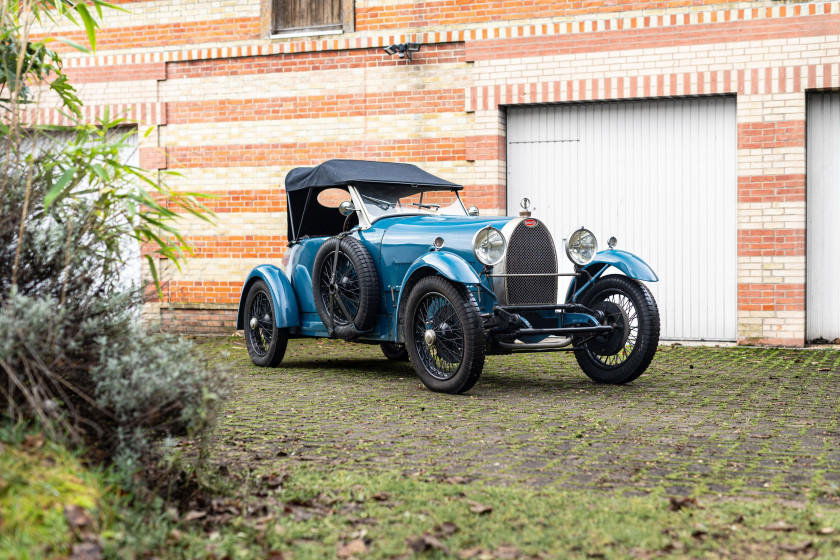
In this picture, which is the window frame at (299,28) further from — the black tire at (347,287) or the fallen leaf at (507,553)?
the fallen leaf at (507,553)

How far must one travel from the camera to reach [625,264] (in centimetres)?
761

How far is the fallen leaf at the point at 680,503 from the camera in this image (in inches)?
152

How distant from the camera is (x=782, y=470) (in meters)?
4.57

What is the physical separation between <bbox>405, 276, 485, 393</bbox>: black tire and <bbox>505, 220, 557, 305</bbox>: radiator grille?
0.59 meters

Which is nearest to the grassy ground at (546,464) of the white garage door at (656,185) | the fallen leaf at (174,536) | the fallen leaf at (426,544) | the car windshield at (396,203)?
the fallen leaf at (426,544)

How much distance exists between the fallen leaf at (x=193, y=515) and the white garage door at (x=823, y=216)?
8882 mm

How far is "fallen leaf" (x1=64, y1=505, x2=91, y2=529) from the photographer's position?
3.08 meters

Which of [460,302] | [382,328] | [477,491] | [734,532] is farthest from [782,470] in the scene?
[382,328]

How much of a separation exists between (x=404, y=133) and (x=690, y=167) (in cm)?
356

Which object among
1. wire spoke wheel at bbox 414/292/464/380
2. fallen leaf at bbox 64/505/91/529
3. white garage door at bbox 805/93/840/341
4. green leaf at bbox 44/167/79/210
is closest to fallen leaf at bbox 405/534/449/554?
fallen leaf at bbox 64/505/91/529

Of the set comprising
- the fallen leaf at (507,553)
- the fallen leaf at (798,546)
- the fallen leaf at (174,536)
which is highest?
the fallen leaf at (174,536)

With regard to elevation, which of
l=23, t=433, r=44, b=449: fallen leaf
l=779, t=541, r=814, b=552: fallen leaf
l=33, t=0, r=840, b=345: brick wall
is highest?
l=33, t=0, r=840, b=345: brick wall

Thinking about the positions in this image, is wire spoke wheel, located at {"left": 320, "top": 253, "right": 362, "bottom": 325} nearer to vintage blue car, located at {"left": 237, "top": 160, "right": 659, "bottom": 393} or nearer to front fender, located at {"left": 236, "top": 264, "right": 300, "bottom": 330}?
vintage blue car, located at {"left": 237, "top": 160, "right": 659, "bottom": 393}

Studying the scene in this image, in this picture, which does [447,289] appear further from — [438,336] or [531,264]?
[531,264]
